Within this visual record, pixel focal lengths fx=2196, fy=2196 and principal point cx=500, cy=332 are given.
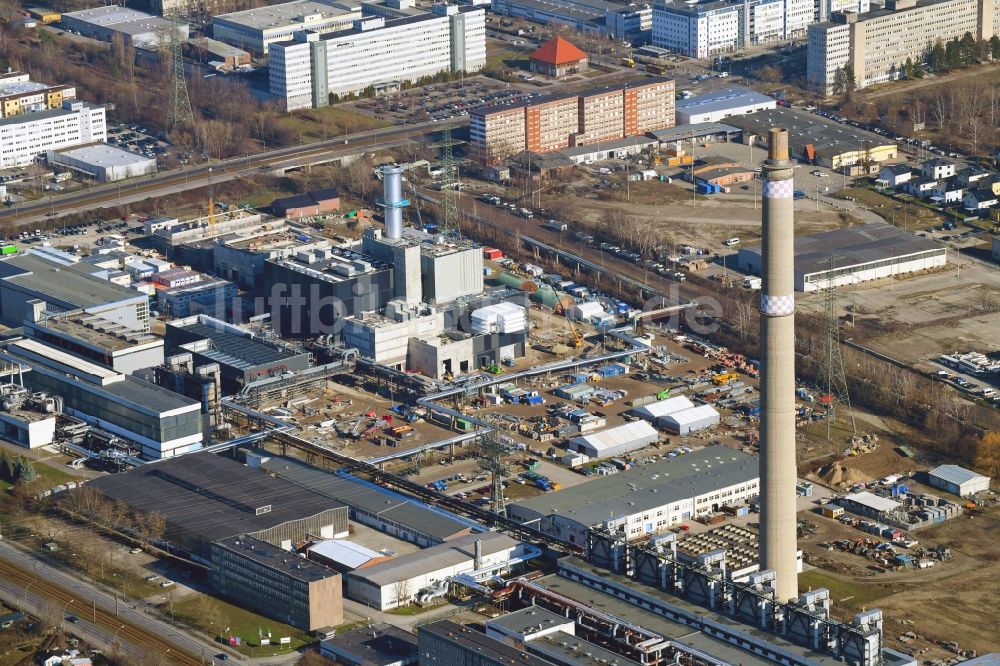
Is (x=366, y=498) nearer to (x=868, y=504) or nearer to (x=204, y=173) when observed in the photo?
(x=868, y=504)

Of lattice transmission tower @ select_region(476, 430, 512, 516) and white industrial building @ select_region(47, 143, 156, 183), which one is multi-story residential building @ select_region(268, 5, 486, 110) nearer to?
white industrial building @ select_region(47, 143, 156, 183)

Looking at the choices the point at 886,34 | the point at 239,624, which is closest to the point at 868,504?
the point at 239,624

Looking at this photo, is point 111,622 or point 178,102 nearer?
point 111,622

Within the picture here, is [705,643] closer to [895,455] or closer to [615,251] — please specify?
[895,455]

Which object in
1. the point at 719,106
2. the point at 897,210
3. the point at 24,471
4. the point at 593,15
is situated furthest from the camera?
the point at 593,15

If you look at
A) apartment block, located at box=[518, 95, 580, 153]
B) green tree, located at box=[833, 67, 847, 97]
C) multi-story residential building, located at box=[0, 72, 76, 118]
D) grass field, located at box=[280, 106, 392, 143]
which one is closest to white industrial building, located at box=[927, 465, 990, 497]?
apartment block, located at box=[518, 95, 580, 153]

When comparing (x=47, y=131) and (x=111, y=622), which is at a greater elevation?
(x=47, y=131)

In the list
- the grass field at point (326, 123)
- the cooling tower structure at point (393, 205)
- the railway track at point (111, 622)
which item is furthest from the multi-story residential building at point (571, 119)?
the railway track at point (111, 622)

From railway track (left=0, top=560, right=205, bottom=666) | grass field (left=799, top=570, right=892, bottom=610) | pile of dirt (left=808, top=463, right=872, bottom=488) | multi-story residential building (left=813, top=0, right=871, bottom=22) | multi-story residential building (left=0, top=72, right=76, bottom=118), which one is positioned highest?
multi-story residential building (left=813, top=0, right=871, bottom=22)
